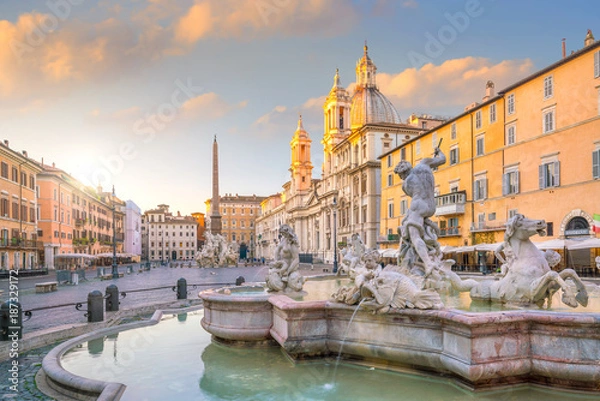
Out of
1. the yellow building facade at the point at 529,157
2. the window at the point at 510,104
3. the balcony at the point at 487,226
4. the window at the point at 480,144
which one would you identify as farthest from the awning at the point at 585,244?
the window at the point at 480,144

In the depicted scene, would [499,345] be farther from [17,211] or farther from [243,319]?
[17,211]

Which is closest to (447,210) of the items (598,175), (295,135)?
(598,175)

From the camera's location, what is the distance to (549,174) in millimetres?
26750

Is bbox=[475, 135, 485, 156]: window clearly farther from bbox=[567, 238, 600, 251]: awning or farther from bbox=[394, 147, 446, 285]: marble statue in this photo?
bbox=[394, 147, 446, 285]: marble statue

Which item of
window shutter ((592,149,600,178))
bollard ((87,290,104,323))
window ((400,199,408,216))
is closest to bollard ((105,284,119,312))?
bollard ((87,290,104,323))

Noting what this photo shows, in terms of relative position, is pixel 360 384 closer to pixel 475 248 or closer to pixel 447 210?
pixel 475 248

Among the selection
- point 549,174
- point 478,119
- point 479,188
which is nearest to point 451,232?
point 479,188

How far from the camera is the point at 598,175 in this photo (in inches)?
917

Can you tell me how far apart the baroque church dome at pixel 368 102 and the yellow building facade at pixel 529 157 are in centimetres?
2475

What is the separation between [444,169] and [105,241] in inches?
2317

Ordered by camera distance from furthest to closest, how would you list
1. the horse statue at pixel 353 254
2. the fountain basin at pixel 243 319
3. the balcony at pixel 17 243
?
the balcony at pixel 17 243, the horse statue at pixel 353 254, the fountain basin at pixel 243 319

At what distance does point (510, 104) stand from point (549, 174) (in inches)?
250

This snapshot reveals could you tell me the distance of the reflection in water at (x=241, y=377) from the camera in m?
5.17

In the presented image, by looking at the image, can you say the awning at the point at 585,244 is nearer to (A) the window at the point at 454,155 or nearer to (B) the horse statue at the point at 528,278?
(A) the window at the point at 454,155
